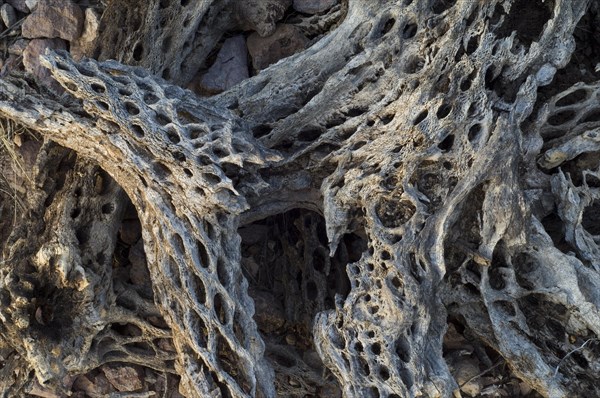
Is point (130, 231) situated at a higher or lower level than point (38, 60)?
lower

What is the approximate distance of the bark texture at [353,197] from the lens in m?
3.08

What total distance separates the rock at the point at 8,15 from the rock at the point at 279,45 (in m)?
1.48

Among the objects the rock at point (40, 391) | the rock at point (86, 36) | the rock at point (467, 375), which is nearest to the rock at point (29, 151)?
the rock at point (86, 36)

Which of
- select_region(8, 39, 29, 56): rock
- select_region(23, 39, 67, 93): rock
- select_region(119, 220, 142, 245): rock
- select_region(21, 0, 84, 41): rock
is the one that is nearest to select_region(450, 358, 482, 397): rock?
select_region(119, 220, 142, 245): rock

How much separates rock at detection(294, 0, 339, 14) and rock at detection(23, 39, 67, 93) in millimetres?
1393

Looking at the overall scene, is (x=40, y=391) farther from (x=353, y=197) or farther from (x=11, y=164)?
(x=353, y=197)

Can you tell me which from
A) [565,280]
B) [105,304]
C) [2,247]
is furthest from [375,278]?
[2,247]

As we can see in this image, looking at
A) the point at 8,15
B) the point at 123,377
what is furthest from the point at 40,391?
the point at 8,15

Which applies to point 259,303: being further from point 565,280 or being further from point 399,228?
point 565,280

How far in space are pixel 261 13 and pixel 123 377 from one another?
218cm

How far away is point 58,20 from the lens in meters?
4.05

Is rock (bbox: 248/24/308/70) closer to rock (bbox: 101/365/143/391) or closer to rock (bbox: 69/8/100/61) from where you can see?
rock (bbox: 69/8/100/61)

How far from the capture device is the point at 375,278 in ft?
10.2

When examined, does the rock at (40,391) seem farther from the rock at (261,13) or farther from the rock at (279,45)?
the rock at (261,13)
